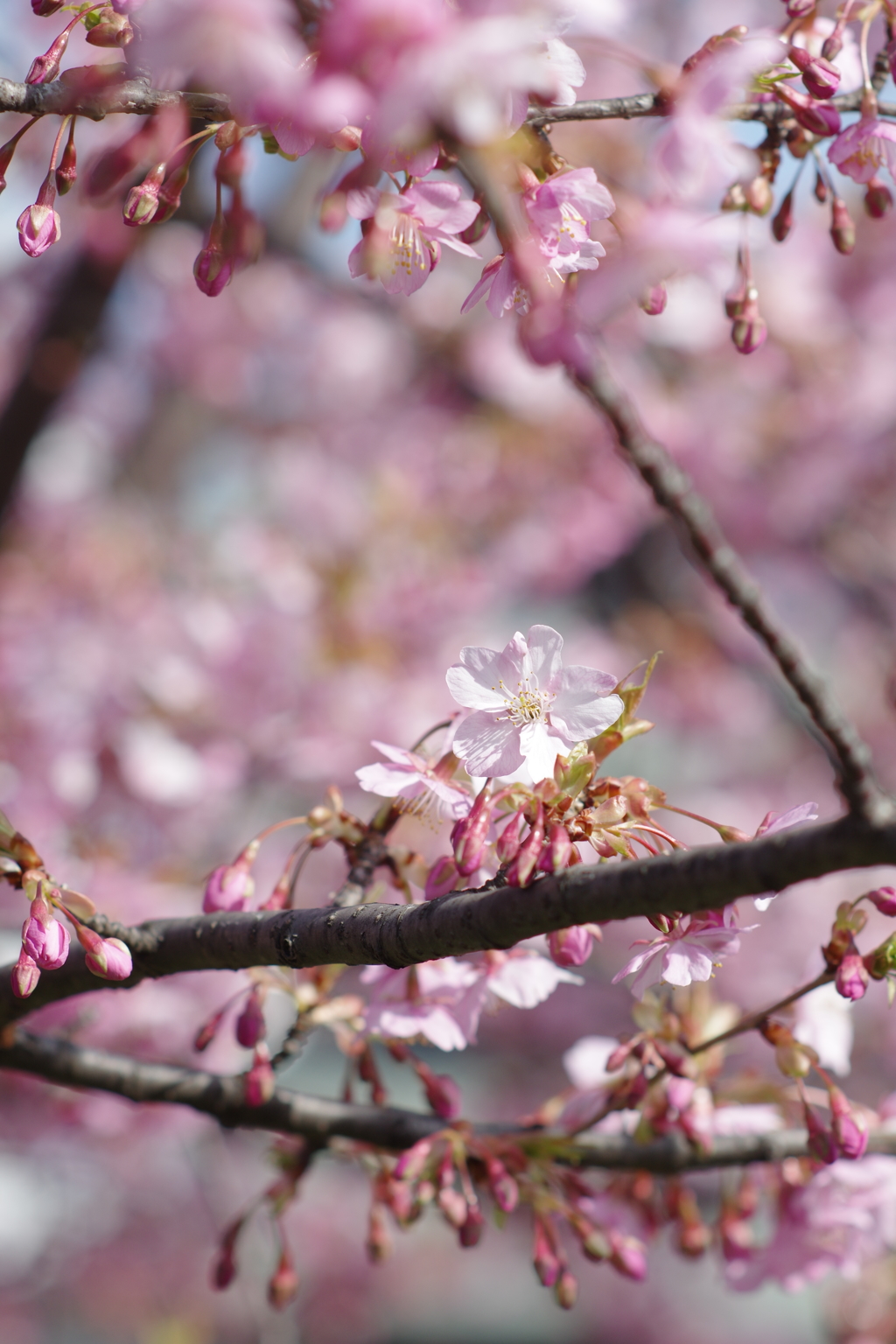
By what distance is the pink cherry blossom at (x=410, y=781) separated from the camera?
1074mm

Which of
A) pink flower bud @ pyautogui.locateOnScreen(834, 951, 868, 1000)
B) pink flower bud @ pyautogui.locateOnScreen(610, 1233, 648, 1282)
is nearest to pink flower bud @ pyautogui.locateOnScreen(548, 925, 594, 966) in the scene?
pink flower bud @ pyautogui.locateOnScreen(834, 951, 868, 1000)

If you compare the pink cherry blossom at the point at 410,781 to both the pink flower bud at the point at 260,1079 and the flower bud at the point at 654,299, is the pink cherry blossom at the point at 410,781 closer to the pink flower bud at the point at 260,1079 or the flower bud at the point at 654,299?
the pink flower bud at the point at 260,1079

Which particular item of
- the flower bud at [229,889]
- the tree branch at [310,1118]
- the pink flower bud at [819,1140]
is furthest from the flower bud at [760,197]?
the tree branch at [310,1118]

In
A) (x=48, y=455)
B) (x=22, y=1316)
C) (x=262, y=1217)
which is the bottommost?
(x=22, y=1316)

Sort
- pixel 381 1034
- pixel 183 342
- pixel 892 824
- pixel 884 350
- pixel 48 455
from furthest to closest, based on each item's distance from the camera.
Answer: pixel 48 455, pixel 183 342, pixel 884 350, pixel 381 1034, pixel 892 824

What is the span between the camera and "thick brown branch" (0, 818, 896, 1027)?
731 mm

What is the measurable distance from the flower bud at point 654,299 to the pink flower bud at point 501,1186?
1034 millimetres

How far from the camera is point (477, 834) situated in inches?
37.9

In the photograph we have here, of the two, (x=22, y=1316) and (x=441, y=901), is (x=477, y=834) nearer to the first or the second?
(x=441, y=901)

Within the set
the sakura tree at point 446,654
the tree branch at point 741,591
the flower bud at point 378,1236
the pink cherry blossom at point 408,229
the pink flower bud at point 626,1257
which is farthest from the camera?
the flower bud at point 378,1236

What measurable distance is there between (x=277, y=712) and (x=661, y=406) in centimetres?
243

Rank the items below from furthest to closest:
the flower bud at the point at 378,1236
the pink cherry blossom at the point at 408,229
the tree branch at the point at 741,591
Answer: the flower bud at the point at 378,1236 → the pink cherry blossom at the point at 408,229 → the tree branch at the point at 741,591

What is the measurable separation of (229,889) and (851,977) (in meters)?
0.70

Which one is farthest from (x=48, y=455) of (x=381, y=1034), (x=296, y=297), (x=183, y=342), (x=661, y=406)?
(x=381, y=1034)
